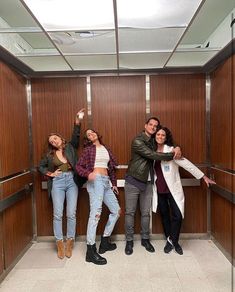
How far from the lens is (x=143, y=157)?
3.31m

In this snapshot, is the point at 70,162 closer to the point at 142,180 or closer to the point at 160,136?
the point at 142,180

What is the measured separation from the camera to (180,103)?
3693mm

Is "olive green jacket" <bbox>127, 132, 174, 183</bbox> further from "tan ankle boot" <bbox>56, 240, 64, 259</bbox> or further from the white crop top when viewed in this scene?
"tan ankle boot" <bbox>56, 240, 64, 259</bbox>

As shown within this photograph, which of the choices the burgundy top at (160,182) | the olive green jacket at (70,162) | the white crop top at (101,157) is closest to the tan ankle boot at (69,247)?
the olive green jacket at (70,162)

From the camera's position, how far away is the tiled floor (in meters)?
2.58

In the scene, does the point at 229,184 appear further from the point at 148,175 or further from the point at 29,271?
the point at 29,271

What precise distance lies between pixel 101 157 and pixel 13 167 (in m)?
1.06

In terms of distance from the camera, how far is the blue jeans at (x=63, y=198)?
3.32 metres

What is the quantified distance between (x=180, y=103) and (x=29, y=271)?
9.31 feet

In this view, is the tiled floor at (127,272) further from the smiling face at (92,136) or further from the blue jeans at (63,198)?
the smiling face at (92,136)

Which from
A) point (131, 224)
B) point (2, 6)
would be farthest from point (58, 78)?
point (131, 224)

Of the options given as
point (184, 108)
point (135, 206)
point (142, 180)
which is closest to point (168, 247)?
point (135, 206)

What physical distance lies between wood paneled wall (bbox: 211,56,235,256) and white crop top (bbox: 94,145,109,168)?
56.4 inches

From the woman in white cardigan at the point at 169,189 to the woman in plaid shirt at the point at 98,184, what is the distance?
56cm
